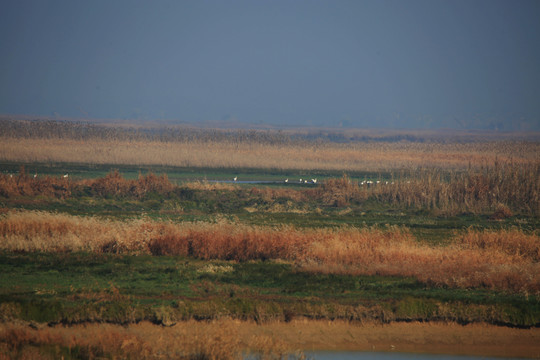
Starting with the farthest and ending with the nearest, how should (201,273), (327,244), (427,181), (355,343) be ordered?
(427,181)
(327,244)
(201,273)
(355,343)

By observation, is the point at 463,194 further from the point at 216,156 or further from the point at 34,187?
the point at 216,156

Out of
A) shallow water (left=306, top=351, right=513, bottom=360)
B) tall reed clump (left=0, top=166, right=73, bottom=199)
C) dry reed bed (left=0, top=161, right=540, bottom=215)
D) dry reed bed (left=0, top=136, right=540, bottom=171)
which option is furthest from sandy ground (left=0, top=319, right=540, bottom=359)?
dry reed bed (left=0, top=136, right=540, bottom=171)

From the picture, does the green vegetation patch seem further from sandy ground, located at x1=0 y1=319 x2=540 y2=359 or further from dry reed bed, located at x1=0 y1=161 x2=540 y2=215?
dry reed bed, located at x1=0 y1=161 x2=540 y2=215

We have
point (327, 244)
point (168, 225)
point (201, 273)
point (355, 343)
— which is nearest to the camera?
point (355, 343)

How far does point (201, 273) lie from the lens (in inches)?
783

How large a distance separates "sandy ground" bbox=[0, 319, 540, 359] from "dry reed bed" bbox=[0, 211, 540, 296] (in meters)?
2.42

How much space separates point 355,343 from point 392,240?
24.1 ft

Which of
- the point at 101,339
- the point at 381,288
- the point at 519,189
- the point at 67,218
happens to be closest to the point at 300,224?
the point at 67,218

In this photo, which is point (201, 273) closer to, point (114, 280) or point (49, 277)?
point (114, 280)

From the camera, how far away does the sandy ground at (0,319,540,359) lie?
590 inches

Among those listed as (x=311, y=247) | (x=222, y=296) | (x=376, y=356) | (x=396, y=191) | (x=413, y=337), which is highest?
(x=311, y=247)

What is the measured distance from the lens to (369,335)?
16125mm

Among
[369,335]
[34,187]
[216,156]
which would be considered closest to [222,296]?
[369,335]

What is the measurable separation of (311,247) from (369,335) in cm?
579
